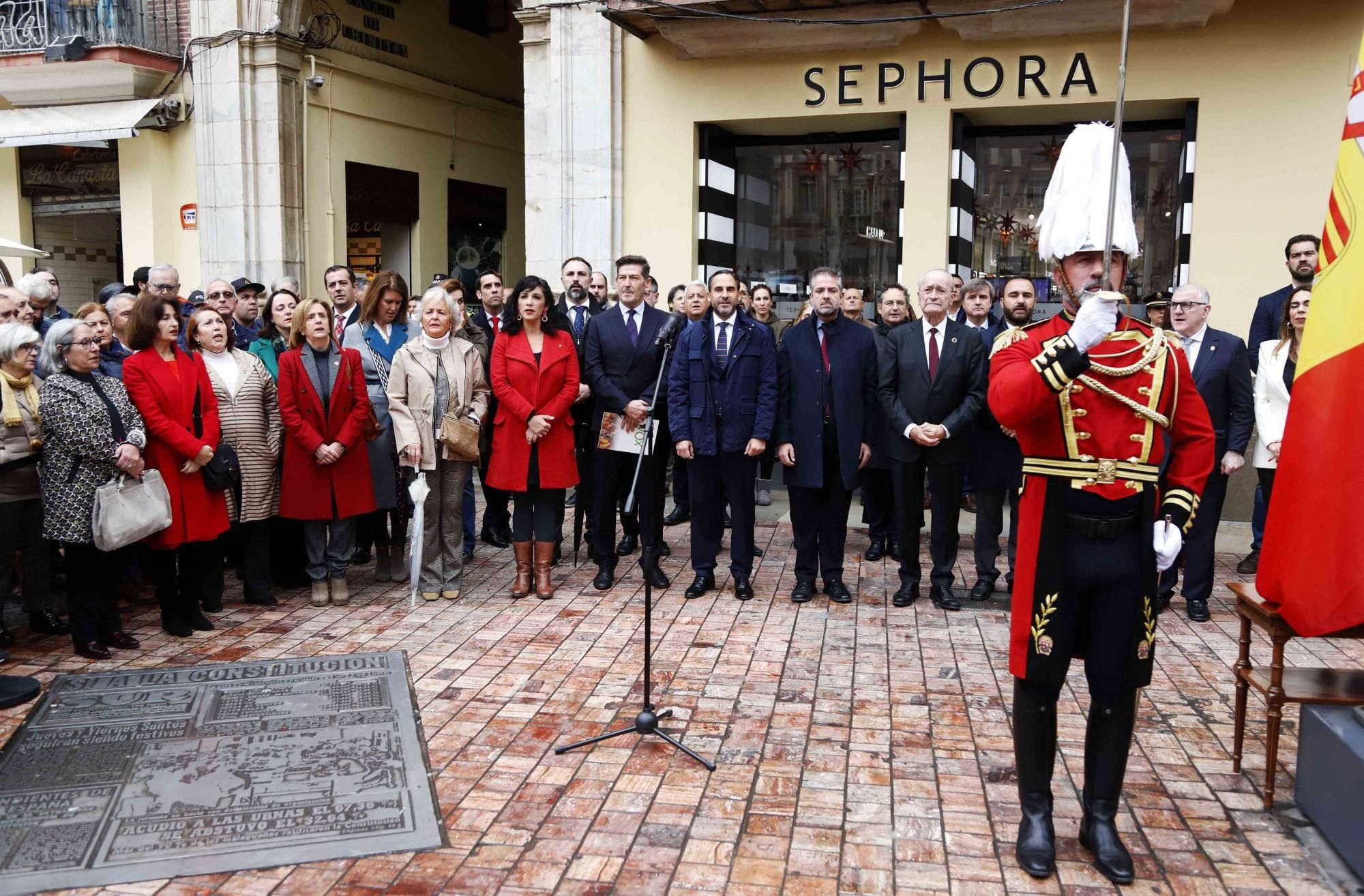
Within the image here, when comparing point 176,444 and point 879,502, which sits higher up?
point 176,444

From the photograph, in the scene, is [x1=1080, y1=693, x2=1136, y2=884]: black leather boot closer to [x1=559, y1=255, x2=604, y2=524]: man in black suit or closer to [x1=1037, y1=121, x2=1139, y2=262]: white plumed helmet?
[x1=1037, y1=121, x2=1139, y2=262]: white plumed helmet

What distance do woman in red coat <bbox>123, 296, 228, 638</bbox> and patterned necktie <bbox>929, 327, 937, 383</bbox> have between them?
4248 mm

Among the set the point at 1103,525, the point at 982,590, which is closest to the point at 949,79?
the point at 982,590

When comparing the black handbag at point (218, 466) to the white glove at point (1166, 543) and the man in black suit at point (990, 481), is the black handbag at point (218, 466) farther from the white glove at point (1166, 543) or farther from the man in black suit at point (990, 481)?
the white glove at point (1166, 543)

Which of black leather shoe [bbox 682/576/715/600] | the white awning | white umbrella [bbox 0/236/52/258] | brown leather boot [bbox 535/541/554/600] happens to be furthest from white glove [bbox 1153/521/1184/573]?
the white awning

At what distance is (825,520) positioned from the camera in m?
7.59

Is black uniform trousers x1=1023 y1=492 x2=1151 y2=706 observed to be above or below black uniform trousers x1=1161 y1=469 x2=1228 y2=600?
above

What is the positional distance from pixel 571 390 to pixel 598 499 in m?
0.79

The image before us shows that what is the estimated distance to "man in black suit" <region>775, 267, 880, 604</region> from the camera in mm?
7496

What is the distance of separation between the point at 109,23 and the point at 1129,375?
1425 centimetres

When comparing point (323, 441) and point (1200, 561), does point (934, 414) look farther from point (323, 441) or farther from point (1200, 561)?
point (323, 441)

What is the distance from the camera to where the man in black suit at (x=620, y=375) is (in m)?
7.82

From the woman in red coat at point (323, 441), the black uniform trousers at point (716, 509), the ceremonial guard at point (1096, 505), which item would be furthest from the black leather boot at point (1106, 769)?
the woman in red coat at point (323, 441)

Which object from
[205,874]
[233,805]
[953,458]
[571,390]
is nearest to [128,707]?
[233,805]
